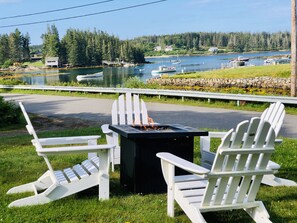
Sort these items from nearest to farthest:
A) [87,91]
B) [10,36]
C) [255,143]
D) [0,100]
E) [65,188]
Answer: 1. [255,143]
2. [65,188]
3. [0,100]
4. [87,91]
5. [10,36]

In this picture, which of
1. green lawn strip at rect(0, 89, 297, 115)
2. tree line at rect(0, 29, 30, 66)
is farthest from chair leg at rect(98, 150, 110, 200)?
tree line at rect(0, 29, 30, 66)

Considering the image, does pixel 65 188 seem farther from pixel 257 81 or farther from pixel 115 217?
pixel 257 81

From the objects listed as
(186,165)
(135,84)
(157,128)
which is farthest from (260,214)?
(135,84)

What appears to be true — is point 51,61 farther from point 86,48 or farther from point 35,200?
point 35,200

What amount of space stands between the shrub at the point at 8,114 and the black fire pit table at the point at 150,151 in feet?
33.2

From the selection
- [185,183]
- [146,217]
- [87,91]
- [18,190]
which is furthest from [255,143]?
[87,91]

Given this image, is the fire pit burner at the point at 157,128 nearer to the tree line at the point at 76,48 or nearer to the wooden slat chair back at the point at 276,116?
the wooden slat chair back at the point at 276,116

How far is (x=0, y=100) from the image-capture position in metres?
15.0

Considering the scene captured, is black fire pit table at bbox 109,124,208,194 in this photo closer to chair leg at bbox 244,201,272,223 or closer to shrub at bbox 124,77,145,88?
chair leg at bbox 244,201,272,223

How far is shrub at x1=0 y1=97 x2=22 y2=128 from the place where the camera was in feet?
47.5

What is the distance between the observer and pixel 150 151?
523 centimetres

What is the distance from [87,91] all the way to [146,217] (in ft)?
77.5

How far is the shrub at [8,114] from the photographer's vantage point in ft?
47.5

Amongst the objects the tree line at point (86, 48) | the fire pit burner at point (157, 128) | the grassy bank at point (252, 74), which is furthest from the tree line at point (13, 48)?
the fire pit burner at point (157, 128)
